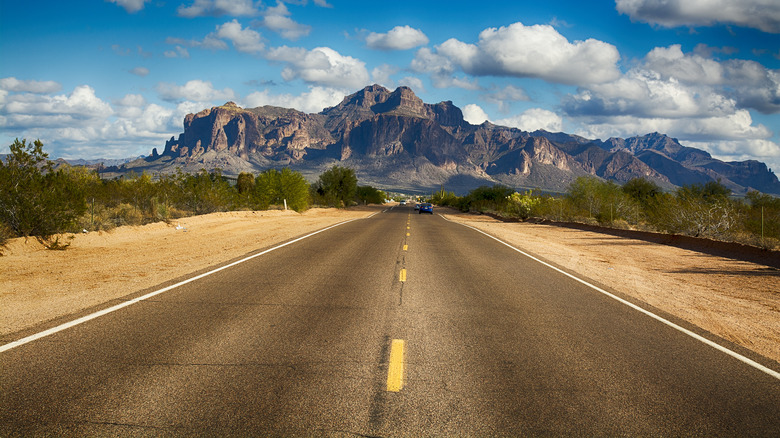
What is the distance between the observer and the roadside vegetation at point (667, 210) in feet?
62.0

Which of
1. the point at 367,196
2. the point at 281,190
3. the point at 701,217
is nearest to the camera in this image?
the point at 701,217

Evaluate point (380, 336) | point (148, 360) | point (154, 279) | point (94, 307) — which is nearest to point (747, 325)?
point (380, 336)

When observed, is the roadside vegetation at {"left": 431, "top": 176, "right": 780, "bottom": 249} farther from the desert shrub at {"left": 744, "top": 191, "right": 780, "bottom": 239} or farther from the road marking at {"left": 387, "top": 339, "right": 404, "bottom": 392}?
the road marking at {"left": 387, "top": 339, "right": 404, "bottom": 392}

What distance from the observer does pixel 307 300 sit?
822 cm

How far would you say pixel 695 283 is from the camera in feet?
37.7

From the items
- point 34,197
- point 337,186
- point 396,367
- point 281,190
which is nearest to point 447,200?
point 337,186

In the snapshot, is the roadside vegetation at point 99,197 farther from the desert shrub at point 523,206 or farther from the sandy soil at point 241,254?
the desert shrub at point 523,206

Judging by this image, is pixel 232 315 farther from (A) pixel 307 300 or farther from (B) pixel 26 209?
(B) pixel 26 209

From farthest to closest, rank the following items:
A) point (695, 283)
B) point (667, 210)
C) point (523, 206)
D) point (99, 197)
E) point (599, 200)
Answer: point (523, 206) < point (599, 200) < point (99, 197) < point (667, 210) < point (695, 283)

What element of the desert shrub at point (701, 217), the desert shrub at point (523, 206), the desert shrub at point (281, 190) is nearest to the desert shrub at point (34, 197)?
the desert shrub at point (701, 217)

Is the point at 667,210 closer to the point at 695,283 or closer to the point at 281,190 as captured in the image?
the point at 695,283

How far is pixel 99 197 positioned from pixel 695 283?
2762 cm

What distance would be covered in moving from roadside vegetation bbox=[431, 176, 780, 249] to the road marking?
A: 1507 cm

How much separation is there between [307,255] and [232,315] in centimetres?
751
